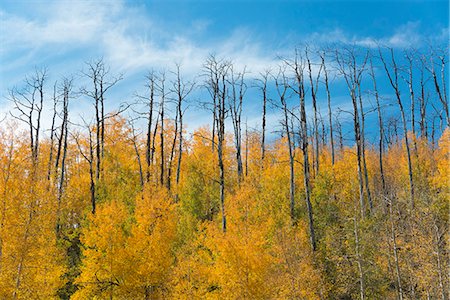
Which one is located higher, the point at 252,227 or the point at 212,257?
the point at 252,227

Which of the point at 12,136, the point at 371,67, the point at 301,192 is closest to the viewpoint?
the point at 12,136

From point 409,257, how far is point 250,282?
26.3 ft

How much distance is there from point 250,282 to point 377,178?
1333 inches

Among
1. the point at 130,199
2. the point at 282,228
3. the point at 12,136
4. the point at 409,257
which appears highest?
the point at 12,136

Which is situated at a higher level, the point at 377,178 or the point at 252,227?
the point at 377,178

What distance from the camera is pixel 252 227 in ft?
66.6

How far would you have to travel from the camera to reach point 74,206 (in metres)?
25.7

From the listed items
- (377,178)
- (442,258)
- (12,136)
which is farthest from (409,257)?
(377,178)

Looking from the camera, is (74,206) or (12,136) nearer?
(12,136)

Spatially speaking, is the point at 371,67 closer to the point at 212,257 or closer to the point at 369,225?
the point at 369,225

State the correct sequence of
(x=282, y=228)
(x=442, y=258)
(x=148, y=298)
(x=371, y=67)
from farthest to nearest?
(x=371, y=67) → (x=282, y=228) → (x=148, y=298) → (x=442, y=258)

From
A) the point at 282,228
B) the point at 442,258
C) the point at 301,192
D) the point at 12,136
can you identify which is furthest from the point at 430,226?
the point at 12,136

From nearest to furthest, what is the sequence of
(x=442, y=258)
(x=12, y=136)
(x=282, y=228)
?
(x=442, y=258)
(x=12, y=136)
(x=282, y=228)

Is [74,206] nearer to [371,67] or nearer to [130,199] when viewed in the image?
[130,199]
